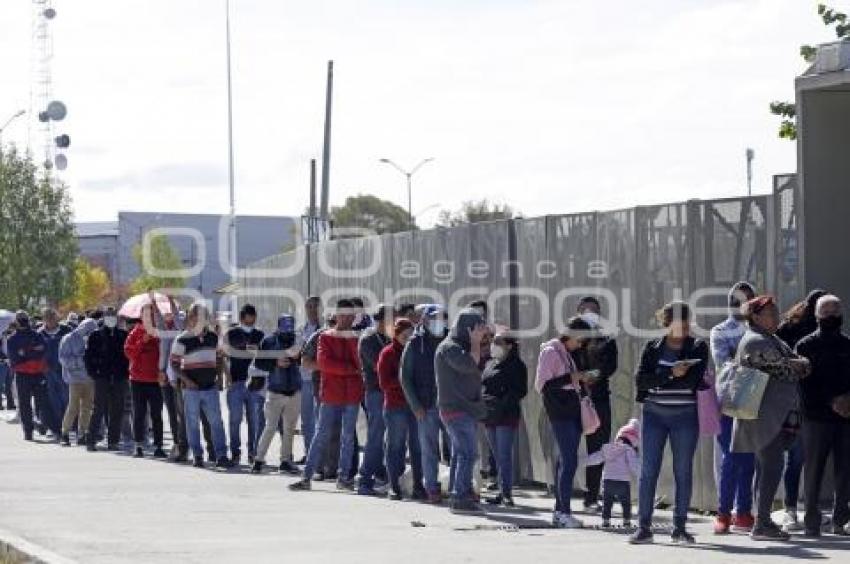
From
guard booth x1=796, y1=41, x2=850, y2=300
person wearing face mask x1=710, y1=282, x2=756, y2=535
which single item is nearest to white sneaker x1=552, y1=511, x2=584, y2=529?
person wearing face mask x1=710, y1=282, x2=756, y2=535

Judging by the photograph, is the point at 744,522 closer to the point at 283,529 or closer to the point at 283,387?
the point at 283,529

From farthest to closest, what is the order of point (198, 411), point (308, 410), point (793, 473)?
1. point (198, 411)
2. point (308, 410)
3. point (793, 473)

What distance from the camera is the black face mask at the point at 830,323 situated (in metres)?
16.0

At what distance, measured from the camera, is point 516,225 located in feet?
73.4

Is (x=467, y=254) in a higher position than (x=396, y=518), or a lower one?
higher

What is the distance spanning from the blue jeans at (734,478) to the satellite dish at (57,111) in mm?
75430

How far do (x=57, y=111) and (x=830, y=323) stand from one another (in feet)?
251

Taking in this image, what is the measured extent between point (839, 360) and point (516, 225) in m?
6.78

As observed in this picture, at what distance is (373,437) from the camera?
824 inches

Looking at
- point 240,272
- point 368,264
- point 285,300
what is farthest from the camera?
point 240,272

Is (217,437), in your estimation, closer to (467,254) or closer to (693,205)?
(467,254)

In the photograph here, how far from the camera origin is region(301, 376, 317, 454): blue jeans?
24562mm

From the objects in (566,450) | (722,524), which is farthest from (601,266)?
(722,524)

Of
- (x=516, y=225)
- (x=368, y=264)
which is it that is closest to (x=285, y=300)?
(x=368, y=264)
